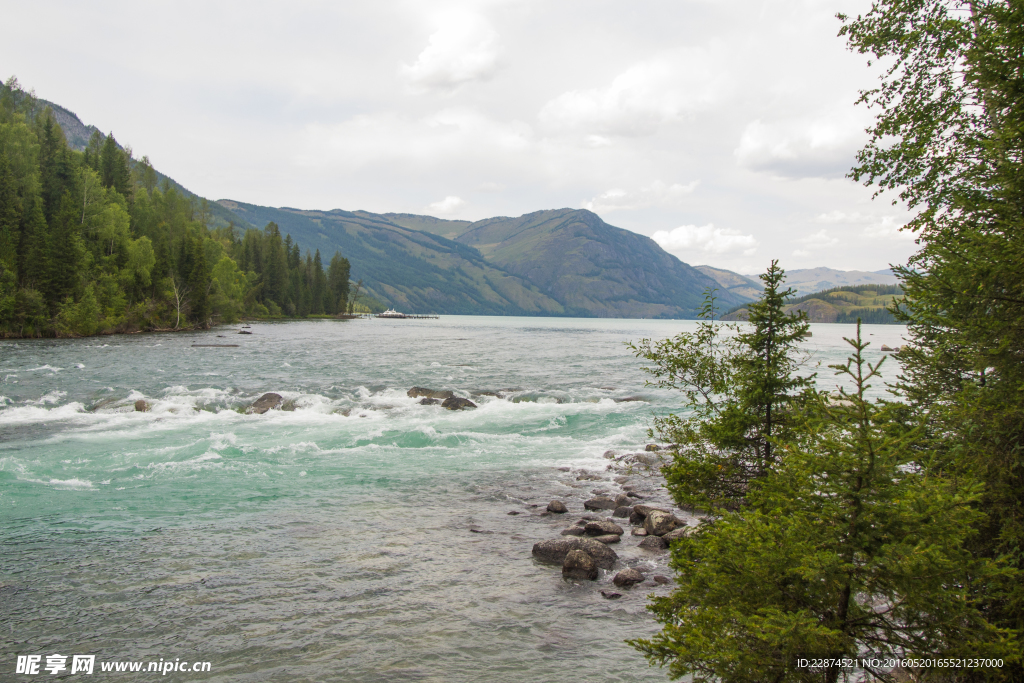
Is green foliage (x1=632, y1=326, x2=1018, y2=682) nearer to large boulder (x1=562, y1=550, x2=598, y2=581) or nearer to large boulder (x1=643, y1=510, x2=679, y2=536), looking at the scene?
large boulder (x1=562, y1=550, x2=598, y2=581)

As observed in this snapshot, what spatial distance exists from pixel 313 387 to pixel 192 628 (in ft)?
104

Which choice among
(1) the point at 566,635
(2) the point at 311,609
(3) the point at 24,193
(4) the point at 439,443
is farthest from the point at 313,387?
(3) the point at 24,193

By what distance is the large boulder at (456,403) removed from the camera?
115 feet

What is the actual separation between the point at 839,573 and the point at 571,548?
921 centimetres

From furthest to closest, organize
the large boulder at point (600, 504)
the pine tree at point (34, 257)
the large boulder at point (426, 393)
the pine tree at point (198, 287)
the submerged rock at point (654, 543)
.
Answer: the pine tree at point (198, 287) → the pine tree at point (34, 257) → the large boulder at point (426, 393) → the large boulder at point (600, 504) → the submerged rock at point (654, 543)

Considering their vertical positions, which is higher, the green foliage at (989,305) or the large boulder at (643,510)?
the green foliage at (989,305)

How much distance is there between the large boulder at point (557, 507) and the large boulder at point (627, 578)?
4682mm

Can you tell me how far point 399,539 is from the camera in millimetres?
14500

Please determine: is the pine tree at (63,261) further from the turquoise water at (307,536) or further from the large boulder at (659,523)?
the large boulder at (659,523)

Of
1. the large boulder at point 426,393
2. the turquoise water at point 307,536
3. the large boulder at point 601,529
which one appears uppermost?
the large boulder at point 426,393

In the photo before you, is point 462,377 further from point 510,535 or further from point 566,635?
point 566,635

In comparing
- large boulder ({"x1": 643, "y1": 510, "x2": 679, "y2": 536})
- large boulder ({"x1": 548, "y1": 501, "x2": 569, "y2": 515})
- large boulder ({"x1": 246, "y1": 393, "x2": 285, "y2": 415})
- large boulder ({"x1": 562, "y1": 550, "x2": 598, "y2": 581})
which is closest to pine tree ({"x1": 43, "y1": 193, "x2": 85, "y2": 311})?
large boulder ({"x1": 246, "y1": 393, "x2": 285, "y2": 415})

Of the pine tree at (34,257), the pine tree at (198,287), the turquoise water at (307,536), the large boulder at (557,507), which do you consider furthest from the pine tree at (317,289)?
the large boulder at (557,507)

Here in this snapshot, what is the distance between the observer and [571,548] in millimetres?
13438
